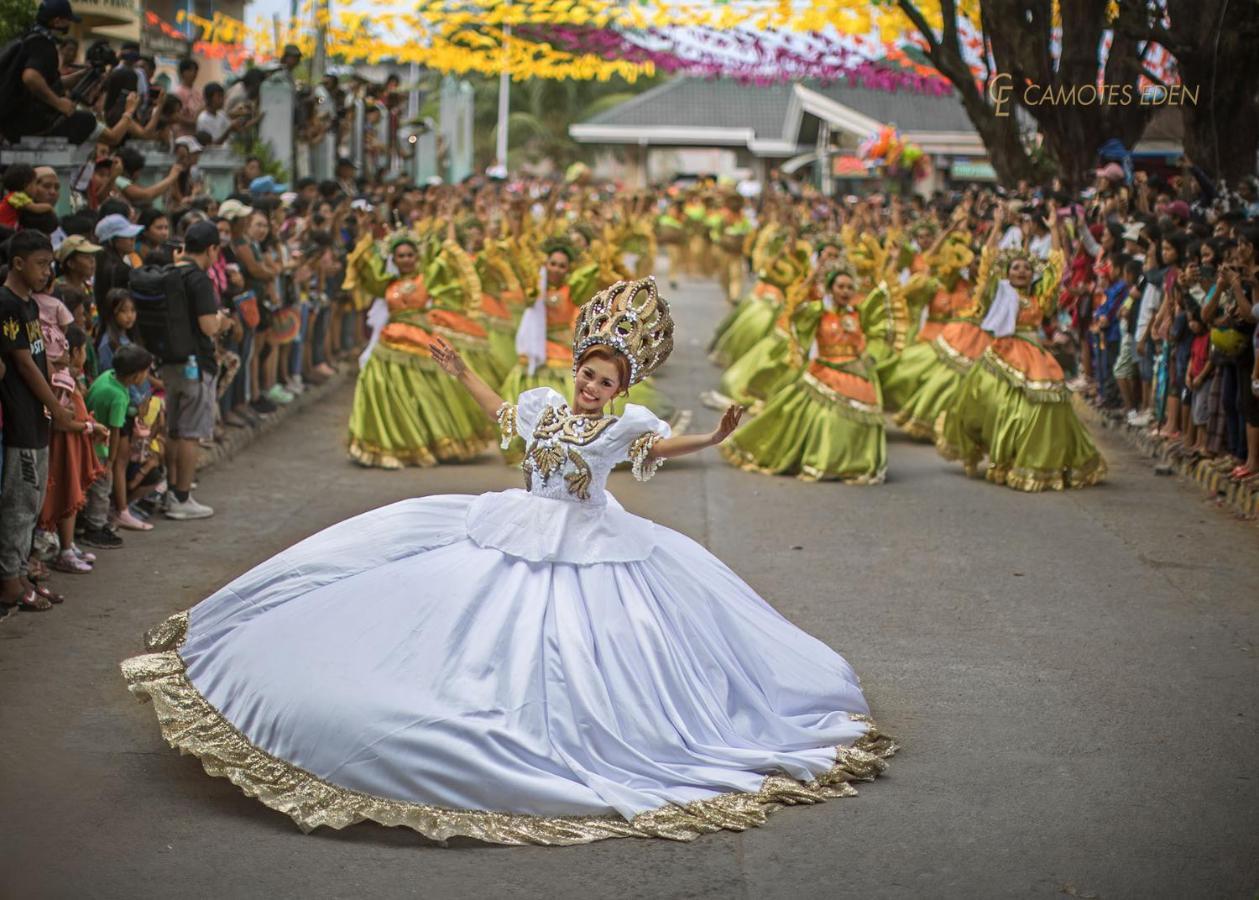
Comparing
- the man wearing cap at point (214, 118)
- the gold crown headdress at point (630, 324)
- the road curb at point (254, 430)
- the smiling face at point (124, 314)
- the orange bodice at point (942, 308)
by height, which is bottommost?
the road curb at point (254, 430)

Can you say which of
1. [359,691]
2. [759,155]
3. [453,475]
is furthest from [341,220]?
[759,155]

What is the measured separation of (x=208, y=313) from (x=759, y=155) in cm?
4611

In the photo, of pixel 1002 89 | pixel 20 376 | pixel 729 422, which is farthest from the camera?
pixel 1002 89

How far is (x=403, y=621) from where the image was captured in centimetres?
557

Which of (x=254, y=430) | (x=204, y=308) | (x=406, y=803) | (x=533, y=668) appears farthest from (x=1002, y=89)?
(x=406, y=803)

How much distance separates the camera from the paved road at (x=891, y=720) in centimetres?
498

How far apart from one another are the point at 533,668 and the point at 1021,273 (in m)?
7.51

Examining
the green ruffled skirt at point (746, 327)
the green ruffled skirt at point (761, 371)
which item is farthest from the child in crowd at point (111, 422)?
the green ruffled skirt at point (746, 327)

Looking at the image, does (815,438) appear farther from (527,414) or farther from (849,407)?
(527,414)

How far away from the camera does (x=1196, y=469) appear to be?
12.5 metres

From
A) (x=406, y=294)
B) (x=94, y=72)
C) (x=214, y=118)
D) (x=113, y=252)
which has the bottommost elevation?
(x=406, y=294)

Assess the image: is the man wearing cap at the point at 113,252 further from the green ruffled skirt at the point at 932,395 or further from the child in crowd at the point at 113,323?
the green ruffled skirt at the point at 932,395

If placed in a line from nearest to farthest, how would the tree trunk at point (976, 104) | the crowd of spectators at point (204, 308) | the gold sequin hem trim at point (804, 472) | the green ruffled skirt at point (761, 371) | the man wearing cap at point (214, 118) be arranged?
the crowd of spectators at point (204, 308) < the gold sequin hem trim at point (804, 472) < the green ruffled skirt at point (761, 371) < the man wearing cap at point (214, 118) < the tree trunk at point (976, 104)

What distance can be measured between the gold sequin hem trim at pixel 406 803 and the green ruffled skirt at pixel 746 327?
1175 cm
